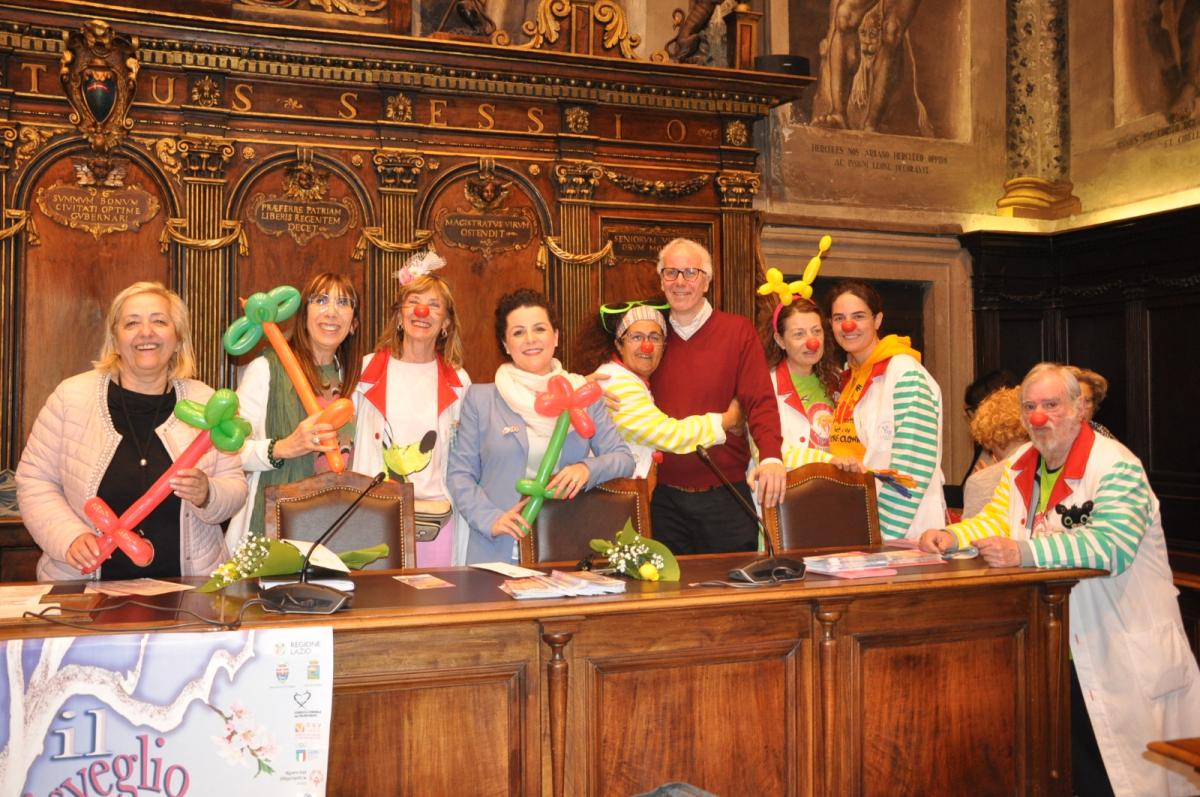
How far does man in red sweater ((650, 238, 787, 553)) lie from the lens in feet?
13.6

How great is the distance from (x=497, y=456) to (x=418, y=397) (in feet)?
1.52

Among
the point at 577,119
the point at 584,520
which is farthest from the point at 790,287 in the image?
the point at 577,119

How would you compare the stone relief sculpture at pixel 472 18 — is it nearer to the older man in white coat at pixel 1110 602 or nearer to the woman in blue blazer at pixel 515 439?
the woman in blue blazer at pixel 515 439

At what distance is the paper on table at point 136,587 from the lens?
2.90 m

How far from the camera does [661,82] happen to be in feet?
21.7

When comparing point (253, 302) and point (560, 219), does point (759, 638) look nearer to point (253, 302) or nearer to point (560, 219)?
point (253, 302)

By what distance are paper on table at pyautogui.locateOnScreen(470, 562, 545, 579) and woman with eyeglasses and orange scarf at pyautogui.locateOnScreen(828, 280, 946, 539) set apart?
1.49 m

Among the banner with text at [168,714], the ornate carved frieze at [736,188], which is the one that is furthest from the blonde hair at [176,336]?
the ornate carved frieze at [736,188]

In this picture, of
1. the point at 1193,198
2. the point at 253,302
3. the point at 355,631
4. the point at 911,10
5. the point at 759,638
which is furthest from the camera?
the point at 911,10

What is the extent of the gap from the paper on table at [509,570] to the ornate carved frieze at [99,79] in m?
3.77

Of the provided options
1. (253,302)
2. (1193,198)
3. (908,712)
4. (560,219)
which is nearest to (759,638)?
(908,712)

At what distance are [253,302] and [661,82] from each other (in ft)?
12.8

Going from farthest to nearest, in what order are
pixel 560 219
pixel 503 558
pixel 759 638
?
pixel 560 219
pixel 503 558
pixel 759 638

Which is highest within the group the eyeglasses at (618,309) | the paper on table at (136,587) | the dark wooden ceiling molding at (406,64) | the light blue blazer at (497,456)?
the dark wooden ceiling molding at (406,64)
